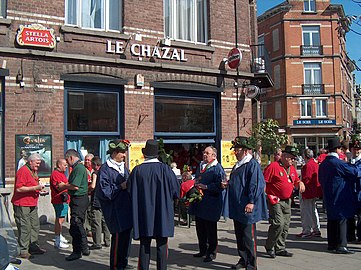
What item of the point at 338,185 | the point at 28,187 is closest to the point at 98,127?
the point at 28,187

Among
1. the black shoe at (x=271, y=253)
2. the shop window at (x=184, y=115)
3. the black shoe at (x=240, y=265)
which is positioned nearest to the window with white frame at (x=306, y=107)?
the shop window at (x=184, y=115)

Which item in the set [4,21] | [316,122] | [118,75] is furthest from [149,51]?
[316,122]

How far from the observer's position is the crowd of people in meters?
5.45

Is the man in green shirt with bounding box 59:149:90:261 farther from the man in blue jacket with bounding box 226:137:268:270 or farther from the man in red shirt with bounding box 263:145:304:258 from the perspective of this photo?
the man in red shirt with bounding box 263:145:304:258

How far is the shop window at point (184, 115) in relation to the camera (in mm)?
11812

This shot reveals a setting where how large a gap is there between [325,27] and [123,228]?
130ft

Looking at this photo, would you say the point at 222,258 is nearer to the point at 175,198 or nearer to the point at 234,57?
the point at 175,198

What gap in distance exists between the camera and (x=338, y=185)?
7.18 m

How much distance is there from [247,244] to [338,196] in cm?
226

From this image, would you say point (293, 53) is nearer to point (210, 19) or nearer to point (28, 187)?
point (210, 19)

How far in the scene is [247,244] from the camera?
5.92 metres

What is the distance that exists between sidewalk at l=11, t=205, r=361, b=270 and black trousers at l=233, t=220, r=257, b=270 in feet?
1.34

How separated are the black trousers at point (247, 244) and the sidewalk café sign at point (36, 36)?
21.9 feet

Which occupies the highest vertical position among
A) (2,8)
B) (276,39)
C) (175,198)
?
(276,39)
